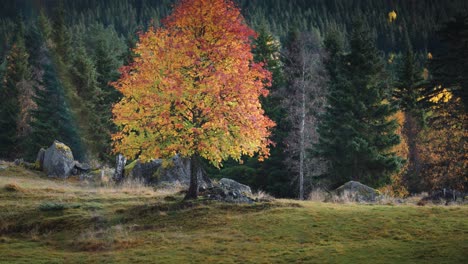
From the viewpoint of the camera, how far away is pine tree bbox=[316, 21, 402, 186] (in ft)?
106

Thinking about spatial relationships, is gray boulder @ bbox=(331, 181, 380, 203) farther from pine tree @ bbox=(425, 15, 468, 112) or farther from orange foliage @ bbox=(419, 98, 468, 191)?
orange foliage @ bbox=(419, 98, 468, 191)

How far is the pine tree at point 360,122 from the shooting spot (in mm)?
32281

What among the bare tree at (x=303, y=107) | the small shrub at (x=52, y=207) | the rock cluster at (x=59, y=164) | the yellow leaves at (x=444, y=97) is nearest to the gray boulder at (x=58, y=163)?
the rock cluster at (x=59, y=164)

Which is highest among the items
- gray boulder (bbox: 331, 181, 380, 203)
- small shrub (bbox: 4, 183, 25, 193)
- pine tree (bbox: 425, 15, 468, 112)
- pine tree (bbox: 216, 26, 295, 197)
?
pine tree (bbox: 425, 15, 468, 112)

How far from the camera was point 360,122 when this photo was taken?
108 feet

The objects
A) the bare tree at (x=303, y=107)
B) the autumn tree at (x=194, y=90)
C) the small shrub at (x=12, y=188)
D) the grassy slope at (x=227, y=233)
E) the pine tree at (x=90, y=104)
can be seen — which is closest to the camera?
the grassy slope at (x=227, y=233)

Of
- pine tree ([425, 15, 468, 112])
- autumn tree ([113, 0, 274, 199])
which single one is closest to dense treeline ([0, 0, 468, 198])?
pine tree ([425, 15, 468, 112])

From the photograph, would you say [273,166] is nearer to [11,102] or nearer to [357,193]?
[357,193]

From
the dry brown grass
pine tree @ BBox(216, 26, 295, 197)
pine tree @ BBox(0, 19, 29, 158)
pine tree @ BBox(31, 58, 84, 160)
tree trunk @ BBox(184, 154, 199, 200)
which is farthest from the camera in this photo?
pine tree @ BBox(0, 19, 29, 158)

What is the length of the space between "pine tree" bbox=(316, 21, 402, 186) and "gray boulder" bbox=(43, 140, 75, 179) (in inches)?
770

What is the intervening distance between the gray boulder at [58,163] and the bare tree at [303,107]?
55.5ft

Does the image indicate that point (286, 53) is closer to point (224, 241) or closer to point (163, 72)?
point (163, 72)

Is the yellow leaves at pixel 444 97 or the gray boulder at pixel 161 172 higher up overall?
the yellow leaves at pixel 444 97

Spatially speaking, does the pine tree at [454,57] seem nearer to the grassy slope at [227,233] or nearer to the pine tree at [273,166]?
the pine tree at [273,166]
